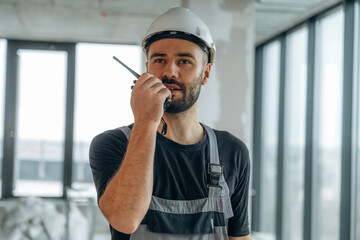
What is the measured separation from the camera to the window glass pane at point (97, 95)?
592cm

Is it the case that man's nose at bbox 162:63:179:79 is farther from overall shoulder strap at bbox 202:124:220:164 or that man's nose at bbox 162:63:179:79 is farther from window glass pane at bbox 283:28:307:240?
window glass pane at bbox 283:28:307:240

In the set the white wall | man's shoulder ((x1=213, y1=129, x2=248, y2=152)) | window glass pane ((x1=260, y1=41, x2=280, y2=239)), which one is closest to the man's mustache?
man's shoulder ((x1=213, y1=129, x2=248, y2=152))

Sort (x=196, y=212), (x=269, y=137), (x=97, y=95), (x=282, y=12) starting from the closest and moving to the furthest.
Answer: (x=196, y=212), (x=282, y=12), (x=269, y=137), (x=97, y=95)

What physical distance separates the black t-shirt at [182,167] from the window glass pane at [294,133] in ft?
11.6

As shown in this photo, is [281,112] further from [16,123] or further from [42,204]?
[16,123]

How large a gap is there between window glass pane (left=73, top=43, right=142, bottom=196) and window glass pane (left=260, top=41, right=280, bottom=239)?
A: 72.7 inches

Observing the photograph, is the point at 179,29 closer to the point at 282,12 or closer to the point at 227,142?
the point at 227,142

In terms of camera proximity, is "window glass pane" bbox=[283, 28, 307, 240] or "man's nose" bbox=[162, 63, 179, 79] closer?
"man's nose" bbox=[162, 63, 179, 79]

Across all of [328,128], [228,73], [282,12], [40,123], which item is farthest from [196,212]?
[40,123]

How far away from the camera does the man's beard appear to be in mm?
1075

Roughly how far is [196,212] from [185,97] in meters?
0.30

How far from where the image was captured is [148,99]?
Answer: 939 millimetres

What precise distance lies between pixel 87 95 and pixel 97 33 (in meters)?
0.96

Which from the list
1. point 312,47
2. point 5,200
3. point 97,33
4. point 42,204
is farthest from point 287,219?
point 5,200
